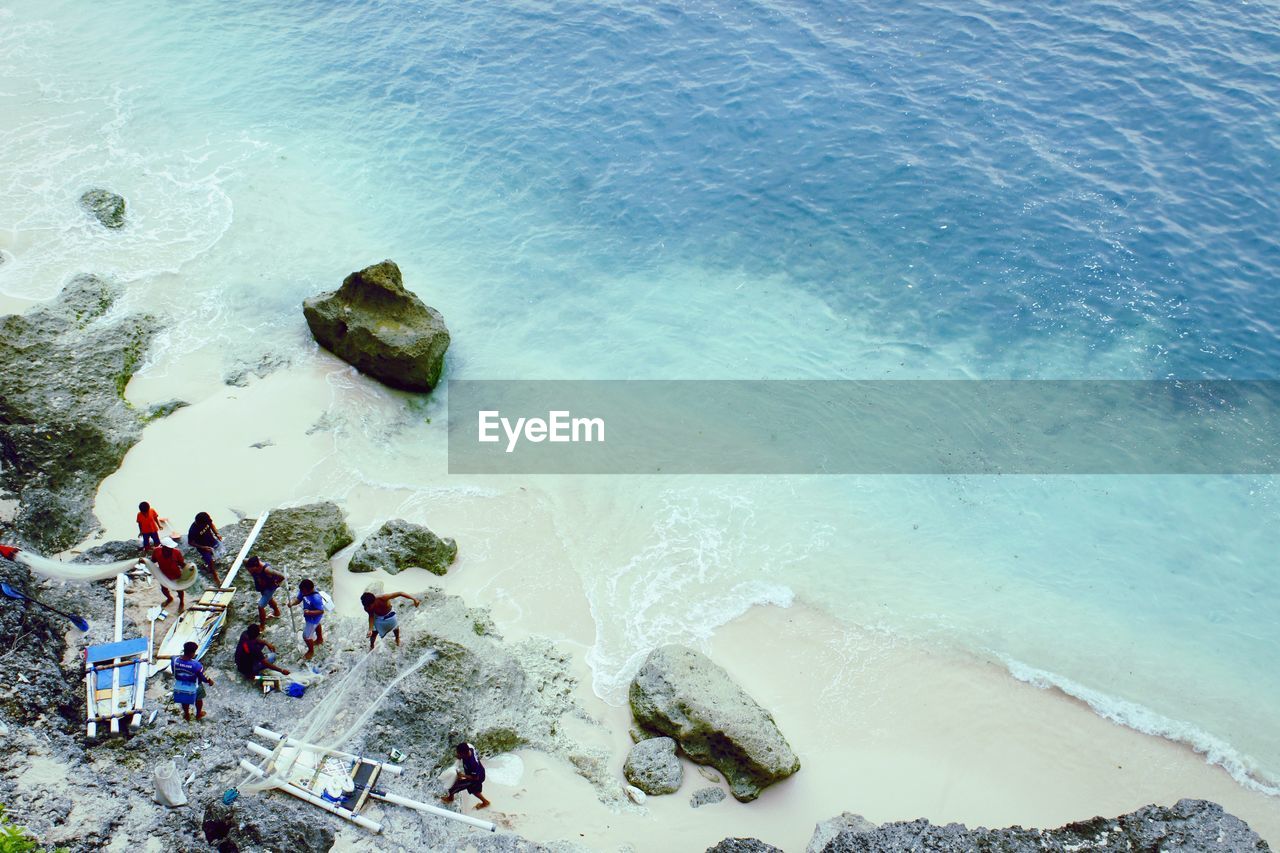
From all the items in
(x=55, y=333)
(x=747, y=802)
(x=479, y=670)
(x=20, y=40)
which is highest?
(x=20, y=40)

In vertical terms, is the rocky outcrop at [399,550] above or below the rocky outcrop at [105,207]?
below

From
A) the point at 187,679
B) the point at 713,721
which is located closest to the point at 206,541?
the point at 187,679

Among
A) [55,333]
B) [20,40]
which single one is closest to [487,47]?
[20,40]

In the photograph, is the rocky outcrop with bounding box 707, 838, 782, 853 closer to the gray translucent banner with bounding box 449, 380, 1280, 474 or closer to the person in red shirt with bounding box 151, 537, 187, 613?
the gray translucent banner with bounding box 449, 380, 1280, 474

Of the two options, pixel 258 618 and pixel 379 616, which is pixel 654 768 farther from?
pixel 258 618

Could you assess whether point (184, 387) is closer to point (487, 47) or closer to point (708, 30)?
point (487, 47)

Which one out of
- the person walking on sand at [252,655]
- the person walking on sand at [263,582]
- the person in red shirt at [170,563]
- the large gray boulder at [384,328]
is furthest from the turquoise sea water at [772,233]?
the person walking on sand at [252,655]

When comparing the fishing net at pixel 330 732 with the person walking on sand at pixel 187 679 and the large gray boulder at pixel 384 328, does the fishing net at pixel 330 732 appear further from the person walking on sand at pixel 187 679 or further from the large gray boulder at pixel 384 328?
the large gray boulder at pixel 384 328
